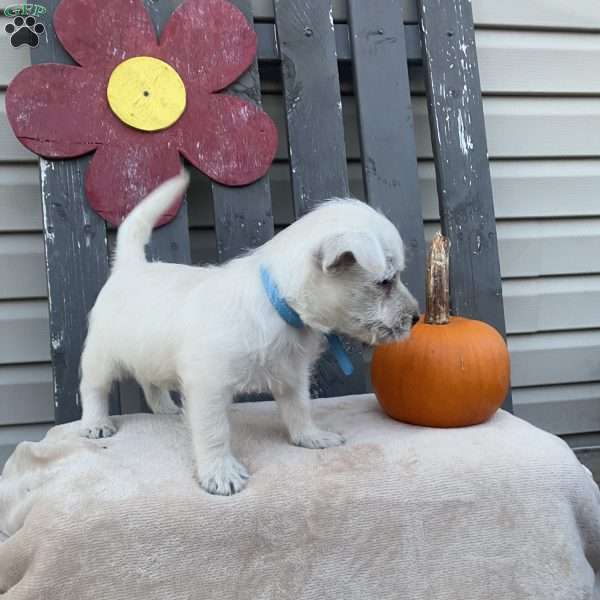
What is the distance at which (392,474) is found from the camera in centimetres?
170

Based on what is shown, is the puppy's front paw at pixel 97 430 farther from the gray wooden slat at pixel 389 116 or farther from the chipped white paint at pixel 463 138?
the chipped white paint at pixel 463 138

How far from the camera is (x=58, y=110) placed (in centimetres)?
238

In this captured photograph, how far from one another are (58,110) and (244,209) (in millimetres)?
830

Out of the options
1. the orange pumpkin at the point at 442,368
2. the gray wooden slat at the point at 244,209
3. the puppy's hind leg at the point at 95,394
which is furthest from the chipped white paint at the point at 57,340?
the orange pumpkin at the point at 442,368

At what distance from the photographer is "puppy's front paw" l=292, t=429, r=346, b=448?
1939 millimetres

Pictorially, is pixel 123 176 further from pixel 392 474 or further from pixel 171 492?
pixel 392 474

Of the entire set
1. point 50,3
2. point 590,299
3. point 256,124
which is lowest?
point 590,299

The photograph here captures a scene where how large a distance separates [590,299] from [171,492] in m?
2.58

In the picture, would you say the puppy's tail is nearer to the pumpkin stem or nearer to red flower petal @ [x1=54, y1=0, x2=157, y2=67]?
red flower petal @ [x1=54, y1=0, x2=157, y2=67]

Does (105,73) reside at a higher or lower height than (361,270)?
higher

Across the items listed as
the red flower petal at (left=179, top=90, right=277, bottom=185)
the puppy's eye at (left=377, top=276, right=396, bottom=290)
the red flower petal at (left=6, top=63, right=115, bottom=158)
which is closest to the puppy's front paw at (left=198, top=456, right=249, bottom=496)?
the puppy's eye at (left=377, top=276, right=396, bottom=290)

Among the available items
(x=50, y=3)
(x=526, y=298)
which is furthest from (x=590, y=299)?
(x=50, y=3)

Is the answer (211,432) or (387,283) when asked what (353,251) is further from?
(211,432)

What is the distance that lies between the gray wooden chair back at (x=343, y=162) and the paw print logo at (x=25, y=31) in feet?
0.22
